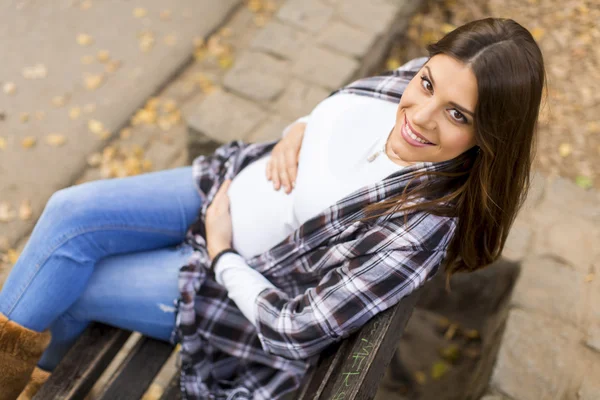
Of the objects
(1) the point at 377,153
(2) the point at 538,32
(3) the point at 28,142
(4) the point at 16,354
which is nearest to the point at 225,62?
(3) the point at 28,142

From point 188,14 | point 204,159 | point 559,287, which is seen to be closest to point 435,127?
point 204,159

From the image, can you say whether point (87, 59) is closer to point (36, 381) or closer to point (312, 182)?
point (36, 381)

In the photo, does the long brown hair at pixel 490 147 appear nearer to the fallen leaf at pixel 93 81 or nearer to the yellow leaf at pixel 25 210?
the yellow leaf at pixel 25 210

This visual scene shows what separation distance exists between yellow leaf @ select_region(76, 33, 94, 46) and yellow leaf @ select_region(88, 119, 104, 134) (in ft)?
2.27

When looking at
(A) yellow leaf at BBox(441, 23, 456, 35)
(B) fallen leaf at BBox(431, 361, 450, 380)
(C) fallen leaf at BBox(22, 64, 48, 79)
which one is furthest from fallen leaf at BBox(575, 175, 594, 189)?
(C) fallen leaf at BBox(22, 64, 48, 79)

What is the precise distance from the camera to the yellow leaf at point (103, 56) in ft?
13.2

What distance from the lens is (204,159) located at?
7.76 feet

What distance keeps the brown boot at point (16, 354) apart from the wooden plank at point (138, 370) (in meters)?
0.27

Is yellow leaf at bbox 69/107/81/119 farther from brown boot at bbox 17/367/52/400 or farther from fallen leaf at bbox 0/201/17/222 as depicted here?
brown boot at bbox 17/367/52/400

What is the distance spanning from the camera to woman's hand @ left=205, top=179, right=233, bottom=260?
6.68 ft

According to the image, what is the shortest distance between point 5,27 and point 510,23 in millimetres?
3678

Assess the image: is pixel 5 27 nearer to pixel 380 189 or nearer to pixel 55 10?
pixel 55 10

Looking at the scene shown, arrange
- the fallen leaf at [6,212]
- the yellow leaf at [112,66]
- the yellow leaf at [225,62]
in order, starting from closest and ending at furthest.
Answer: the fallen leaf at [6,212] → the yellow leaf at [112,66] → the yellow leaf at [225,62]

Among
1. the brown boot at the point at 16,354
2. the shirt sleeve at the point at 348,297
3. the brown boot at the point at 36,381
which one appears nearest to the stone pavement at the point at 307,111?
the brown boot at the point at 36,381
